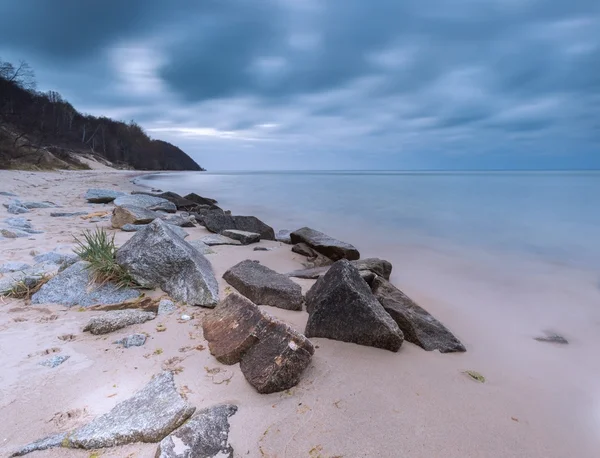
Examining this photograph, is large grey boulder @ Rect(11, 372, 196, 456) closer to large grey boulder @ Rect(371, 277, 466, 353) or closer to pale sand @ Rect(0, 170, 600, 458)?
pale sand @ Rect(0, 170, 600, 458)

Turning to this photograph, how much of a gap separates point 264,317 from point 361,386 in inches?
34.2

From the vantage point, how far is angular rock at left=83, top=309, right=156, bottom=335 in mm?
3064

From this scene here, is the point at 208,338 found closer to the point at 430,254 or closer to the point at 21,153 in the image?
the point at 430,254

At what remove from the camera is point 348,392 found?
2.42 metres

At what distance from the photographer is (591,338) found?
3910 mm

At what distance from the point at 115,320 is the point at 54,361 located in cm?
58

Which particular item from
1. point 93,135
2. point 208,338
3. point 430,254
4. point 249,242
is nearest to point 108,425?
point 208,338

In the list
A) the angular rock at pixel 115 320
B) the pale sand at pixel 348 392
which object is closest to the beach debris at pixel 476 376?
the pale sand at pixel 348 392

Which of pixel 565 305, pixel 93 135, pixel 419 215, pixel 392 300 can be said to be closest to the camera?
pixel 392 300

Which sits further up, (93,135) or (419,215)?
(93,135)

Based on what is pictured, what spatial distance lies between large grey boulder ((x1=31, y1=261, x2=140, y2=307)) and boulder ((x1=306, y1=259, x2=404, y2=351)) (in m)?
2.13

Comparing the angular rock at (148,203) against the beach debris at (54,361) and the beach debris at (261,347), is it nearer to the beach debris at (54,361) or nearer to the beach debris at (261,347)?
the beach debris at (54,361)

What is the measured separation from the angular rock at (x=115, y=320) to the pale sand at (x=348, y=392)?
72 mm

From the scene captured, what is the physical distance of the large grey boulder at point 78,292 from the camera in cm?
365
